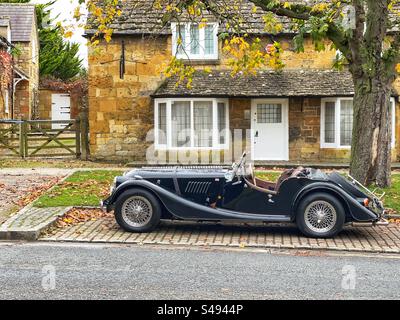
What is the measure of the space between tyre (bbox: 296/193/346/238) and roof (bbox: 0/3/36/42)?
3157cm

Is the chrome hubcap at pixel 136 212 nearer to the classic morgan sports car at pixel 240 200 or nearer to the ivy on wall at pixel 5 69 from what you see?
the classic morgan sports car at pixel 240 200

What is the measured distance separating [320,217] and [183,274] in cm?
314

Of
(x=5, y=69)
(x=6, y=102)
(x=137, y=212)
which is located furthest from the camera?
(x=6, y=102)

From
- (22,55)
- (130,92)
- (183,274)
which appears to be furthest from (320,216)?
(22,55)

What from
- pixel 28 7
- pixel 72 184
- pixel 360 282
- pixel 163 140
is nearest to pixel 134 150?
pixel 163 140

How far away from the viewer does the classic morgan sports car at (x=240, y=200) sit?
9.12 meters

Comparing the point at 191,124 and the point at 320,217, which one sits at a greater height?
the point at 191,124

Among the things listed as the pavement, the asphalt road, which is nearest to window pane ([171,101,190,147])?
the pavement

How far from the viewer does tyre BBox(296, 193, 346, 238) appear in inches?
357

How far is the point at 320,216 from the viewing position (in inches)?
363

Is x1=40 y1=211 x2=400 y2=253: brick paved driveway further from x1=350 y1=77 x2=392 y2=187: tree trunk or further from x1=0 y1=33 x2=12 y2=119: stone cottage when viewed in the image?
x1=0 y1=33 x2=12 y2=119: stone cottage

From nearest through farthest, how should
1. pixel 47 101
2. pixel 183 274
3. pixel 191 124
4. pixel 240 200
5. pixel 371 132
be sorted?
pixel 183 274
pixel 240 200
pixel 371 132
pixel 191 124
pixel 47 101

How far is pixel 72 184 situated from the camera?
14.3 metres

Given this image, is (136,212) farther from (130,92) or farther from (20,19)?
(20,19)
